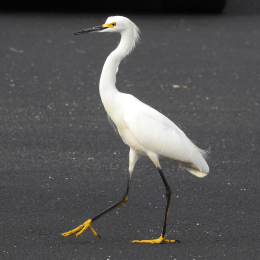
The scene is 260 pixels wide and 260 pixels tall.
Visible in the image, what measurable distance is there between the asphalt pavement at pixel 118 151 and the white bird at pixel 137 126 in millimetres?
229

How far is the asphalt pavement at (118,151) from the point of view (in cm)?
360

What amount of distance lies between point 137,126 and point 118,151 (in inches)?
67.1

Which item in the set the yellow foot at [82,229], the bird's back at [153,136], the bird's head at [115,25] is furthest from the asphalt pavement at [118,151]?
the bird's head at [115,25]

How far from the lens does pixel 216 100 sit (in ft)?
23.4

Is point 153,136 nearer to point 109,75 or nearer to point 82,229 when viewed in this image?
point 109,75

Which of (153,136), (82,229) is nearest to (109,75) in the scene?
(153,136)

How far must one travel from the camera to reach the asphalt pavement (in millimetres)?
3604

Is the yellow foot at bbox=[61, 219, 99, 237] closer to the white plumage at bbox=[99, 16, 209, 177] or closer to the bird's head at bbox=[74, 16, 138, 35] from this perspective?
the white plumage at bbox=[99, 16, 209, 177]

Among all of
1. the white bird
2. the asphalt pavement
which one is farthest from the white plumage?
the asphalt pavement

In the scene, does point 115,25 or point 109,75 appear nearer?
point 109,75

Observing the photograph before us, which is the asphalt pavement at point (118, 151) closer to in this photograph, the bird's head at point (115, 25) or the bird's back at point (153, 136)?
the bird's back at point (153, 136)

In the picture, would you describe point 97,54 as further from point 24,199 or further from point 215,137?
point 24,199

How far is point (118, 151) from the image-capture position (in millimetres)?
5293

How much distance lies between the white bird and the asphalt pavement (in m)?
0.23
